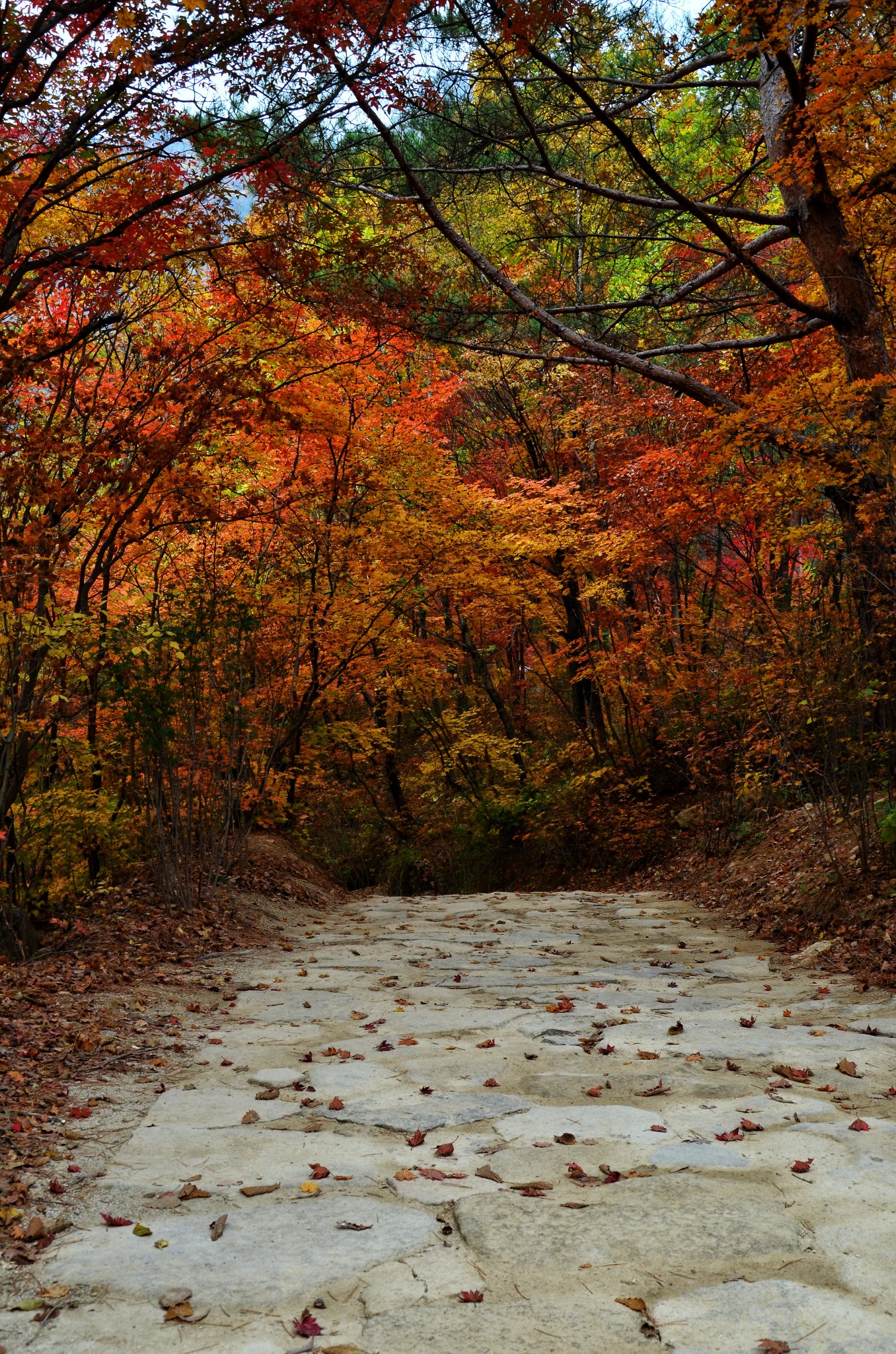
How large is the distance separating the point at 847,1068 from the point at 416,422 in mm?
8708

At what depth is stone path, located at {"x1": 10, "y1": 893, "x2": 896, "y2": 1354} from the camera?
195cm

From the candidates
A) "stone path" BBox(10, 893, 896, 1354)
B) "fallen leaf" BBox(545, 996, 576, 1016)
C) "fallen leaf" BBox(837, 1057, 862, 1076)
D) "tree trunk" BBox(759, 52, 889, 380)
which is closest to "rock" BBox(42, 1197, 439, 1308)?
"stone path" BBox(10, 893, 896, 1354)

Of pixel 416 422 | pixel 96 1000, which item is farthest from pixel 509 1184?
pixel 416 422

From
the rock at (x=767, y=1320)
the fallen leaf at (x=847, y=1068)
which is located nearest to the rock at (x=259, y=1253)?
the rock at (x=767, y=1320)

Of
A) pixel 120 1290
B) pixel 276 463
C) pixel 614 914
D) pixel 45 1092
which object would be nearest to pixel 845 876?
pixel 614 914

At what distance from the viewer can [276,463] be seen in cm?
982

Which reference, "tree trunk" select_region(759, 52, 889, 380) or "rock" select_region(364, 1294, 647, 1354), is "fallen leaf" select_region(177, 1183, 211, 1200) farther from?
"tree trunk" select_region(759, 52, 889, 380)

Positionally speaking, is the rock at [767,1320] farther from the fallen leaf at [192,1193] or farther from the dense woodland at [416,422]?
the dense woodland at [416,422]

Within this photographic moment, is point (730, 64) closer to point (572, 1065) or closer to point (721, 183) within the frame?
point (721, 183)

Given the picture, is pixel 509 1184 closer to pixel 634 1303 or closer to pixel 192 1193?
pixel 634 1303

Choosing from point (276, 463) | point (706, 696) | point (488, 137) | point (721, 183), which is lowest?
point (706, 696)

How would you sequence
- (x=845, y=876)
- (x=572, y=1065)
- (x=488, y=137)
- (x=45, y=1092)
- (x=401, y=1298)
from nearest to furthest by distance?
(x=401, y=1298)
(x=45, y=1092)
(x=572, y=1065)
(x=845, y=876)
(x=488, y=137)

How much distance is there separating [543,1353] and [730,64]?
30.1 feet

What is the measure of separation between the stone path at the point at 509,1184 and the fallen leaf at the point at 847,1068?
0.11 feet
